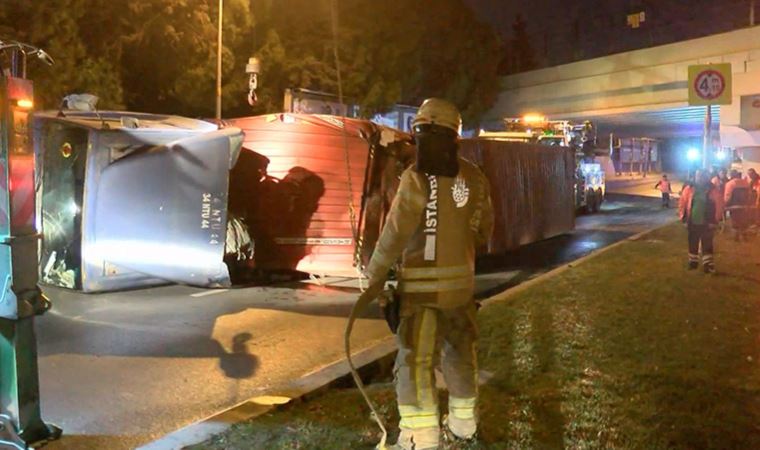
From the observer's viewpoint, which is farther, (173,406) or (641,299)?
(641,299)

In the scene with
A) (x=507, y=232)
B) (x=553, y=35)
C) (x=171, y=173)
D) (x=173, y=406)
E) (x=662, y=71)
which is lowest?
(x=173, y=406)

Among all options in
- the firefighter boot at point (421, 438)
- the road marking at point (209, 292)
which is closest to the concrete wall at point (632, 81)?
the road marking at point (209, 292)

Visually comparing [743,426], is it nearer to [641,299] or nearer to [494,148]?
[641,299]

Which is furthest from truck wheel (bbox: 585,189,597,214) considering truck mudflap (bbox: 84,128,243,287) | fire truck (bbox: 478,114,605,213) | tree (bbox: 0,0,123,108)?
truck mudflap (bbox: 84,128,243,287)

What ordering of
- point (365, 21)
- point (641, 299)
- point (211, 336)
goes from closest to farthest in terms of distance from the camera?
point (211, 336)
point (641, 299)
point (365, 21)

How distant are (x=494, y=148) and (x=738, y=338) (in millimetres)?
6491

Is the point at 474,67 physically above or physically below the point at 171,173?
above

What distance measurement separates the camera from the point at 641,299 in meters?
8.66

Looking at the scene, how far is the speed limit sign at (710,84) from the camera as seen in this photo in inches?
404

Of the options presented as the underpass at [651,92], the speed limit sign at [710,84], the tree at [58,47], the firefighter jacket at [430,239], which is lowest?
the firefighter jacket at [430,239]

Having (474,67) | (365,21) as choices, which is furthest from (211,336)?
(474,67)

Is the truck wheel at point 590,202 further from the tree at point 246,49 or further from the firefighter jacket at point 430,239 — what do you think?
the firefighter jacket at point 430,239

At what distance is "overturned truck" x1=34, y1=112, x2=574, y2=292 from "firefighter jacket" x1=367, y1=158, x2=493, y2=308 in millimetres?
5354

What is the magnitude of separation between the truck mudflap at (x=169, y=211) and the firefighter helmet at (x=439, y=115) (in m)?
5.27
